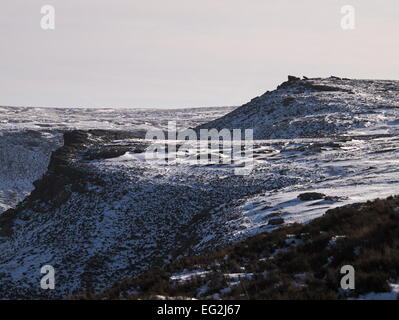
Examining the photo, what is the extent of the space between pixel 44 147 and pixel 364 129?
67421 millimetres

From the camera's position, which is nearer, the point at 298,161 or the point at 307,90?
the point at 298,161

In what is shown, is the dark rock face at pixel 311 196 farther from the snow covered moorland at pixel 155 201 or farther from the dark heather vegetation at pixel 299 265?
the dark heather vegetation at pixel 299 265

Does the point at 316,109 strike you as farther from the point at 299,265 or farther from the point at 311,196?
the point at 299,265

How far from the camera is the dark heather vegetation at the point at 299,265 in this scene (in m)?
14.2

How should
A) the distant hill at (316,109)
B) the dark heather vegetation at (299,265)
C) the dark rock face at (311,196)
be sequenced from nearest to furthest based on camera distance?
the dark heather vegetation at (299,265) → the dark rock face at (311,196) → the distant hill at (316,109)

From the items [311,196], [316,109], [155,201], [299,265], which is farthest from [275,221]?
[316,109]

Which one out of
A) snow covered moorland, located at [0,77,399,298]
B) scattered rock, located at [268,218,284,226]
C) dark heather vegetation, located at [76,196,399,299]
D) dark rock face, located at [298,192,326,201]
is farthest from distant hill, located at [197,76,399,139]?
dark heather vegetation, located at [76,196,399,299]

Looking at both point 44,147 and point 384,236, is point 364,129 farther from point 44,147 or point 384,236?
point 44,147

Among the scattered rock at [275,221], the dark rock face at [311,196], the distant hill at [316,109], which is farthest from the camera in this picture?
the distant hill at [316,109]

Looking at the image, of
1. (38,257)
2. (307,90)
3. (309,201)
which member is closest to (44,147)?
(307,90)

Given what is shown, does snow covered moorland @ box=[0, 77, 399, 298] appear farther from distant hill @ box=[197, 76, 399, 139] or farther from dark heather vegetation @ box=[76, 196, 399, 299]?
distant hill @ box=[197, 76, 399, 139]

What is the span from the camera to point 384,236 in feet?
55.8

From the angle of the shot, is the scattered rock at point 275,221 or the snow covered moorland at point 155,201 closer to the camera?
the scattered rock at point 275,221

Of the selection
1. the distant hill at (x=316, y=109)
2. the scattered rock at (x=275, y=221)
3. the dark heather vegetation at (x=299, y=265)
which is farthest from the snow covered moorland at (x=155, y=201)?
the distant hill at (x=316, y=109)
